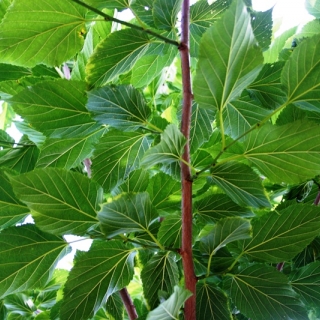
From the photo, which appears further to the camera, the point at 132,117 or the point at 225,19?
the point at 132,117

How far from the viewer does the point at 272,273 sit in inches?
15.8

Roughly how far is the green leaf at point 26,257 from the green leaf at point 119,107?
0.12 m

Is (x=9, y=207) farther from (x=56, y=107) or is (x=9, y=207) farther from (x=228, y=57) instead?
(x=228, y=57)

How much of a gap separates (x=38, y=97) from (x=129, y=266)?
0.18 metres

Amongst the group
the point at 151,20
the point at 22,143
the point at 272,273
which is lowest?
the point at 272,273

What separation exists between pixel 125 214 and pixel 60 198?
2.3 inches

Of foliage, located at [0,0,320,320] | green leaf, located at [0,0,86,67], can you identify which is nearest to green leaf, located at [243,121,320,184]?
foliage, located at [0,0,320,320]

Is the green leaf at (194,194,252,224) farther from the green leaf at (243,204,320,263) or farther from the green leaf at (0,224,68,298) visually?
the green leaf at (0,224,68,298)

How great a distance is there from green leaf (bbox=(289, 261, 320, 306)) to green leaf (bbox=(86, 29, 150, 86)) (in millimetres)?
278

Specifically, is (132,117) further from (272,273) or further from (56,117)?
(272,273)

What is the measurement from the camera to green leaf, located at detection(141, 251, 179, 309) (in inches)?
16.1

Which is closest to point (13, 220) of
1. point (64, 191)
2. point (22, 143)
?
point (64, 191)

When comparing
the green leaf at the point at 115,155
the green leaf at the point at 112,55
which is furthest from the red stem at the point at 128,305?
the green leaf at the point at 112,55

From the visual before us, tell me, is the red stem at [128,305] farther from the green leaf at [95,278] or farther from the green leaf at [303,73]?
the green leaf at [303,73]
